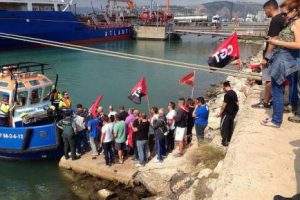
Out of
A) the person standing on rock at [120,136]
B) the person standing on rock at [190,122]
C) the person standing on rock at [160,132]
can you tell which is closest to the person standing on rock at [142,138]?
the person standing on rock at [160,132]

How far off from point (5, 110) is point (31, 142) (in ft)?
4.72

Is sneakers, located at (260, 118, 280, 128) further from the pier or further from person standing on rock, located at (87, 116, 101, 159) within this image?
the pier

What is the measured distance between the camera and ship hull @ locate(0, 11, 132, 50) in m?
55.9

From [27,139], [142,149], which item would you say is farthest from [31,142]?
[142,149]

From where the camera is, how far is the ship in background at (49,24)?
56.2 meters

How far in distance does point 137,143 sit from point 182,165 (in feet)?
6.18

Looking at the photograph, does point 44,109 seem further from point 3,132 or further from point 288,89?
point 288,89

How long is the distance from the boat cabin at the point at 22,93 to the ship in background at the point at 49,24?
4043 cm

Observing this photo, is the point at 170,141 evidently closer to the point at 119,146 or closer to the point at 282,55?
the point at 119,146

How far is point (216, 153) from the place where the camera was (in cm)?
1077

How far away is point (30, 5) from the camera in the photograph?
61.3 metres

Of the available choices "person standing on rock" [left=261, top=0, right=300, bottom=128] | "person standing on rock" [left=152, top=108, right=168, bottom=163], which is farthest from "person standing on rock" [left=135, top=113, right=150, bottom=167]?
"person standing on rock" [left=261, top=0, right=300, bottom=128]

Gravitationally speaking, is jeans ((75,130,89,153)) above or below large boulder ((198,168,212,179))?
below

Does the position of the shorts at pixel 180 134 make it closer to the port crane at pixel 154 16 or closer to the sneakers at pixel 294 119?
the sneakers at pixel 294 119
